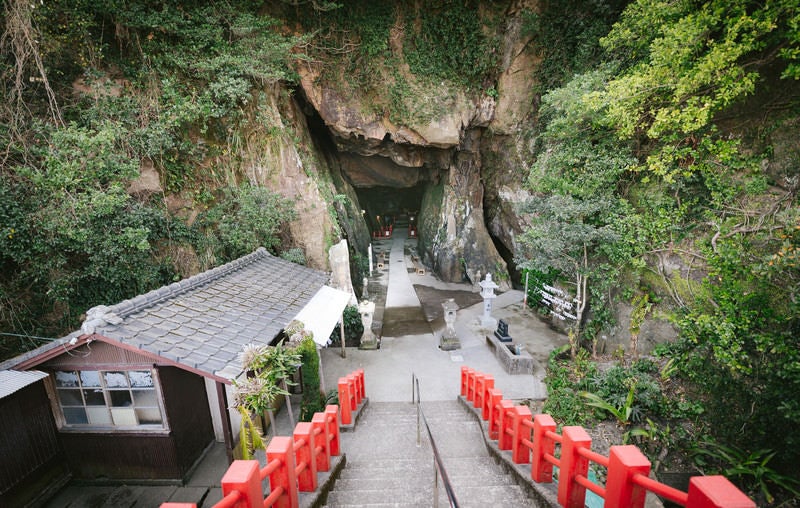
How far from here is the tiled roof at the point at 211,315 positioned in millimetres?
4566

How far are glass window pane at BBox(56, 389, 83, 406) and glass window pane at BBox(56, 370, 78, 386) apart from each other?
166 mm

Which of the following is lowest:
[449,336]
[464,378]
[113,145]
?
[449,336]

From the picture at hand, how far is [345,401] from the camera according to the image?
584 cm

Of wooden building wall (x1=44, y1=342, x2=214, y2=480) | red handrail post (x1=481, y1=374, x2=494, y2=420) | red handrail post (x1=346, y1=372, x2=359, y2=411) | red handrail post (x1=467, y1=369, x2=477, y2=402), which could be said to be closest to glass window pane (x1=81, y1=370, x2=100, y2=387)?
wooden building wall (x1=44, y1=342, x2=214, y2=480)

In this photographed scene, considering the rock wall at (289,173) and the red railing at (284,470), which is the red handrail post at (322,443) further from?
the rock wall at (289,173)

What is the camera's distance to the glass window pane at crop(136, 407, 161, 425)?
538 cm

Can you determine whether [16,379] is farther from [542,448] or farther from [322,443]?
[542,448]

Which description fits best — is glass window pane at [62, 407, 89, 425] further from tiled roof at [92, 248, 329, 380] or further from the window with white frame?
tiled roof at [92, 248, 329, 380]

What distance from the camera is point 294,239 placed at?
484 inches

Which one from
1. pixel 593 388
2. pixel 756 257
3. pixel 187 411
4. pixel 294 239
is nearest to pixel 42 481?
pixel 187 411

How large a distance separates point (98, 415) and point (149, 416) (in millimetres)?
833

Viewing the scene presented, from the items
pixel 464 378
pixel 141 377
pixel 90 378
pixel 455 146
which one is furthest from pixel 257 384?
pixel 455 146

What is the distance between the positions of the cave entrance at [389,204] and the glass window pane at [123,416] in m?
25.9

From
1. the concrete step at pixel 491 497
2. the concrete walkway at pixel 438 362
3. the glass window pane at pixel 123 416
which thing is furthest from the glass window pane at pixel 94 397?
the concrete step at pixel 491 497
